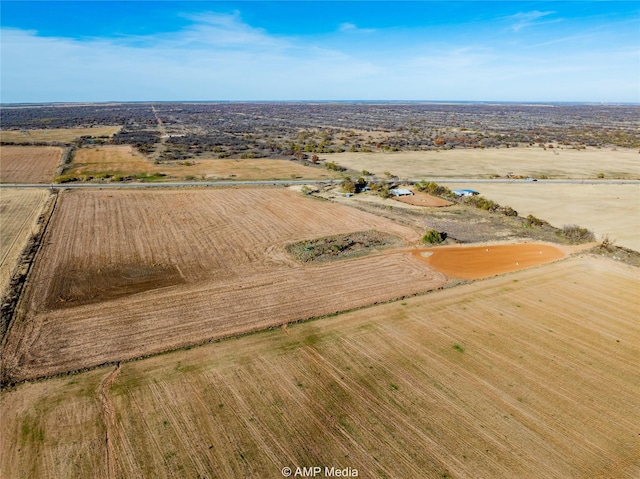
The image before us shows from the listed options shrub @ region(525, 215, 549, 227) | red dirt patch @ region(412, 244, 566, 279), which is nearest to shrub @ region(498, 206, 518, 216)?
shrub @ region(525, 215, 549, 227)

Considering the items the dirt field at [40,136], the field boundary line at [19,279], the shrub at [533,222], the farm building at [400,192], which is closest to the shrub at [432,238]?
the shrub at [533,222]

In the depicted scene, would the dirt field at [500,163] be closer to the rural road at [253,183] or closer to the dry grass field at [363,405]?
the rural road at [253,183]

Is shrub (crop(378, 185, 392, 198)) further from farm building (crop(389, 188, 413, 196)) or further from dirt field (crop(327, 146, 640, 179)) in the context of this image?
dirt field (crop(327, 146, 640, 179))

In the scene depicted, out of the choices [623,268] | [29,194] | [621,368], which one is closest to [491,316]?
[621,368]

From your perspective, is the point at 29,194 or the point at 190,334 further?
the point at 29,194

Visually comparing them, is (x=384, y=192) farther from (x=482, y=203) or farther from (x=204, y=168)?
(x=204, y=168)

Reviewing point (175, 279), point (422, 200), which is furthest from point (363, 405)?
point (422, 200)

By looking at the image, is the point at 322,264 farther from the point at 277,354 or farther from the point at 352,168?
the point at 352,168
